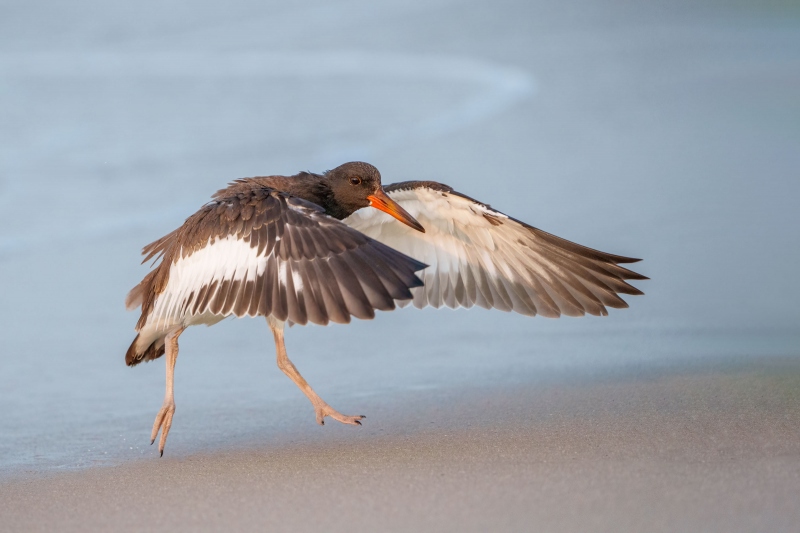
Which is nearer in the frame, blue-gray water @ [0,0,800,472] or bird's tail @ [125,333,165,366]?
bird's tail @ [125,333,165,366]

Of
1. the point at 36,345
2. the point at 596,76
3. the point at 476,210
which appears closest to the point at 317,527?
the point at 476,210

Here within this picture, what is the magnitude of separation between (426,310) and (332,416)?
262cm

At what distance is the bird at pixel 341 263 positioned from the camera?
572 centimetres

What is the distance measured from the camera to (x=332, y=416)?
635 cm

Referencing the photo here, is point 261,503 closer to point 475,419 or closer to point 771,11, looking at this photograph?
point 475,419

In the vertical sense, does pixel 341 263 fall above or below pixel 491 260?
below

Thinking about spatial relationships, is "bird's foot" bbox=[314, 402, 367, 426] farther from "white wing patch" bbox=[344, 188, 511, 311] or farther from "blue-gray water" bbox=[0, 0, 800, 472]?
"white wing patch" bbox=[344, 188, 511, 311]

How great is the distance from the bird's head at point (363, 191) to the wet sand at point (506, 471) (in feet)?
4.04

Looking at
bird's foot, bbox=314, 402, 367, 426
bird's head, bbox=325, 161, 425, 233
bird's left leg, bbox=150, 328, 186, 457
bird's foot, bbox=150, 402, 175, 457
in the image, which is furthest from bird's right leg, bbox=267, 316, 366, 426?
bird's head, bbox=325, 161, 425, 233

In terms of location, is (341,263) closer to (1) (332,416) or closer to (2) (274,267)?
(2) (274,267)

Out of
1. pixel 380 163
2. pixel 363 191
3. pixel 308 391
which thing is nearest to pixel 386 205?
pixel 363 191

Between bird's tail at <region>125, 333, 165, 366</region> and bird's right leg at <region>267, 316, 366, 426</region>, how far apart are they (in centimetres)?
82

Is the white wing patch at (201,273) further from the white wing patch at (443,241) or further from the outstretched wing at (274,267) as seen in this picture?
the white wing patch at (443,241)

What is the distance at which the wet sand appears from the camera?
4.39 meters
